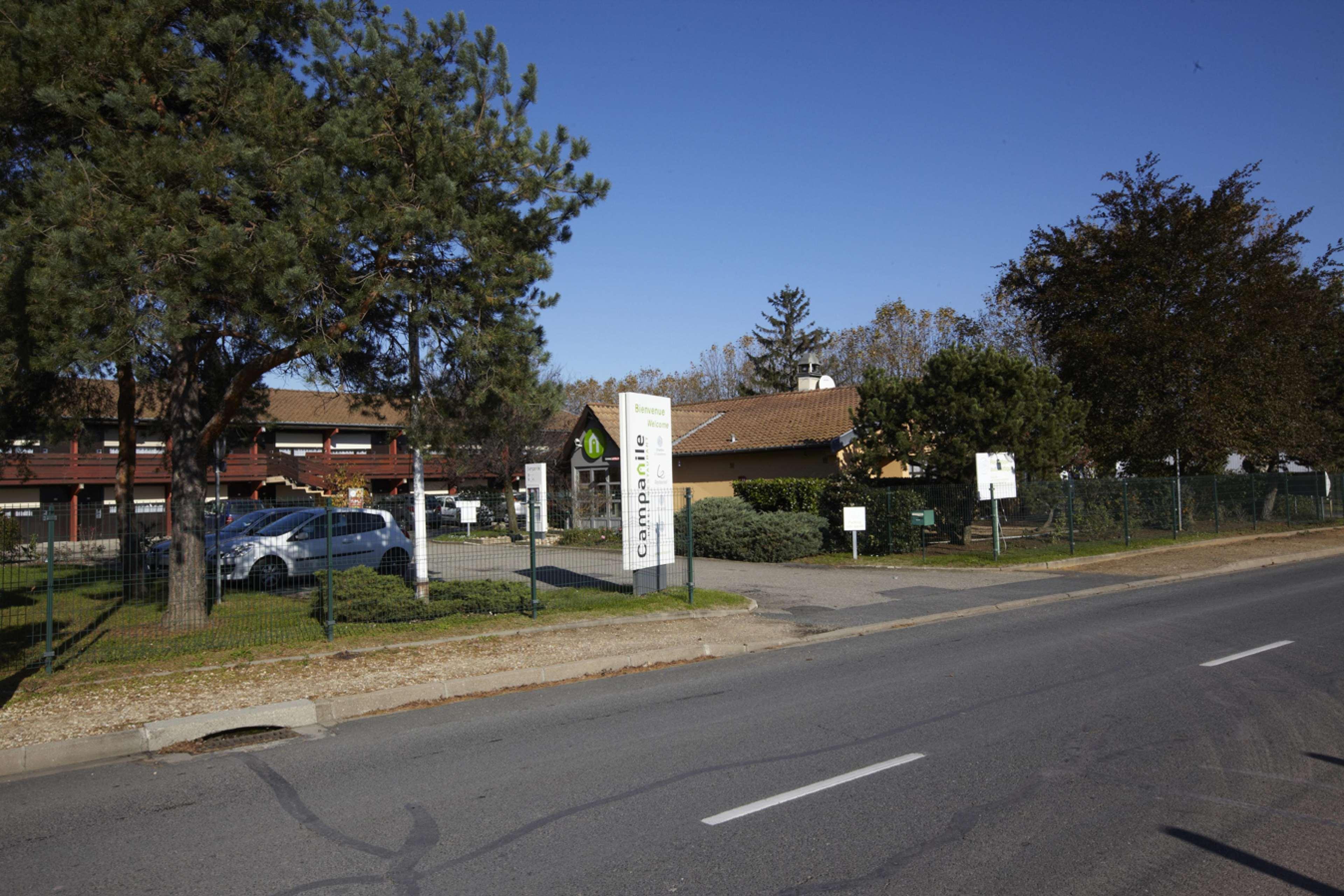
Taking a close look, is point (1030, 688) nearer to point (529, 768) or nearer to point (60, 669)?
point (529, 768)

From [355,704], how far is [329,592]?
9.84 ft

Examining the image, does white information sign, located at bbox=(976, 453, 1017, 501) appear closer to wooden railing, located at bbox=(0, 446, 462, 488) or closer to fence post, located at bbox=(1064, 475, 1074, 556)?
fence post, located at bbox=(1064, 475, 1074, 556)

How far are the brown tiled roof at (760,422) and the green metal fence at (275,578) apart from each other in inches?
461

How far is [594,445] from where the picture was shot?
32906 mm

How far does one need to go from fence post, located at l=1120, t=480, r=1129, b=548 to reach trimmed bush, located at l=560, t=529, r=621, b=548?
13.8 metres

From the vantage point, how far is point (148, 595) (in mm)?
11383

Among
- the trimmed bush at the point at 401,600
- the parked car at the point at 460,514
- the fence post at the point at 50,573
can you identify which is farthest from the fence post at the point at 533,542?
the fence post at the point at 50,573

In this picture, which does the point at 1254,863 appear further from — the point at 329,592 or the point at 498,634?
the point at 329,592

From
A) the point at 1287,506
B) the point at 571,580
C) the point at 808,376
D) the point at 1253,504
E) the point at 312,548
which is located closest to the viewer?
the point at 312,548

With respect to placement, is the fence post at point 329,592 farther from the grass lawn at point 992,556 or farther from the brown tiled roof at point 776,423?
the brown tiled roof at point 776,423

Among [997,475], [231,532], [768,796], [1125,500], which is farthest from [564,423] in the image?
[768,796]

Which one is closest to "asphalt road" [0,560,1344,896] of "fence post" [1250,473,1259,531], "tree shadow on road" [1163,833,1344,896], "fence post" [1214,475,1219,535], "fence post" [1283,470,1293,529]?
"tree shadow on road" [1163,833,1344,896]

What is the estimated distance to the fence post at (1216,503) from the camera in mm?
28109

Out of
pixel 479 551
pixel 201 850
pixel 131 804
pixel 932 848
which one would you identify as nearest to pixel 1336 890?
pixel 932 848
